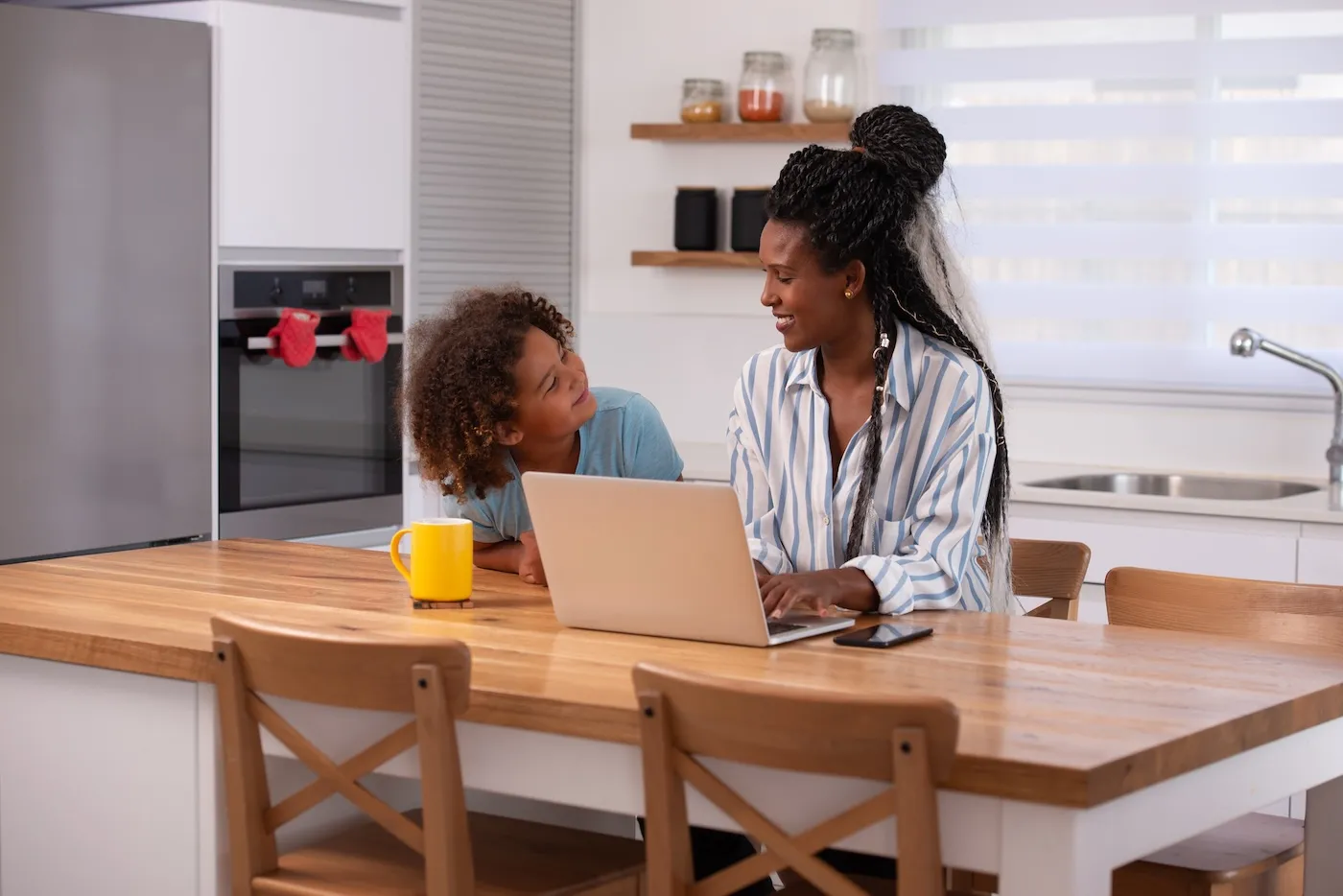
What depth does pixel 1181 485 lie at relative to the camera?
4.28 metres

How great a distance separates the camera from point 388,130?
4.25 m

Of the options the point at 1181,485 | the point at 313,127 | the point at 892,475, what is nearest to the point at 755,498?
the point at 892,475

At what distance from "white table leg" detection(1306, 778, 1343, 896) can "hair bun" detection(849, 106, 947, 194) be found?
0.97 m

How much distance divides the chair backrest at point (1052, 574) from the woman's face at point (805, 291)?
0.53m

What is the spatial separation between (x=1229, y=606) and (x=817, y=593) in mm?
661

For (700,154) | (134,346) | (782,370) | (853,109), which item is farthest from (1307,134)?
(134,346)

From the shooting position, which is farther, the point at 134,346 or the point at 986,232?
the point at 986,232

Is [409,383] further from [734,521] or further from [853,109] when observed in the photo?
[853,109]

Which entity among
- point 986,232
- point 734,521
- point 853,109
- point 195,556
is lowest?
point 195,556

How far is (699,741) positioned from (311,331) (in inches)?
99.4

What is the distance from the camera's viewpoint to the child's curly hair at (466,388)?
2.52 meters

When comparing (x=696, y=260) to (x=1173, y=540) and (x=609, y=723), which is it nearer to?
(x=1173, y=540)

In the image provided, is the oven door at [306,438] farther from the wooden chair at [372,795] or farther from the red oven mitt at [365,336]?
the wooden chair at [372,795]

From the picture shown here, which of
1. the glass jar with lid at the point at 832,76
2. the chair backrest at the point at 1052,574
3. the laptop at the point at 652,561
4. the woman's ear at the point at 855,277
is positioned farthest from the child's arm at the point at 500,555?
the glass jar with lid at the point at 832,76
